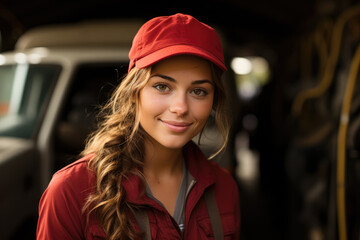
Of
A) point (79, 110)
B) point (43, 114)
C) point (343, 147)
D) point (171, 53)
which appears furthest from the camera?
point (79, 110)

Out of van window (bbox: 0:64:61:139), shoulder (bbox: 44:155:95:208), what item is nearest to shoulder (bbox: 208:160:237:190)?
shoulder (bbox: 44:155:95:208)

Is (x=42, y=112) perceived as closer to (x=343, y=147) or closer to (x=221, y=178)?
(x=221, y=178)

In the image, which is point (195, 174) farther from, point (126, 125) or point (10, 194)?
point (10, 194)

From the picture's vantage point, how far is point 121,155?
4.48 feet

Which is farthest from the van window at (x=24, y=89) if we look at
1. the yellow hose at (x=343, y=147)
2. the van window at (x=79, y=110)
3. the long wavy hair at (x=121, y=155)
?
the yellow hose at (x=343, y=147)

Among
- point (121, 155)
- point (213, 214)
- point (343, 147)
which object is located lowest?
point (213, 214)

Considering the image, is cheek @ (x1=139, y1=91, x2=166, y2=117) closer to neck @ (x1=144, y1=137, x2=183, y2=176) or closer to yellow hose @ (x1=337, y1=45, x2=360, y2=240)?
neck @ (x1=144, y1=137, x2=183, y2=176)

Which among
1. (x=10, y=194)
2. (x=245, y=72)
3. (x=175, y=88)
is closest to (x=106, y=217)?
(x=175, y=88)

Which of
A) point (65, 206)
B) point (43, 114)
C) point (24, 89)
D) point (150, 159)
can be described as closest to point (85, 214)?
point (65, 206)

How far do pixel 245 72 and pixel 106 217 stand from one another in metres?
18.6

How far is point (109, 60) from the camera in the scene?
9.73ft

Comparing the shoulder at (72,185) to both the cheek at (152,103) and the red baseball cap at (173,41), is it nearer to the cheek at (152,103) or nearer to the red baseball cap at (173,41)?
the cheek at (152,103)

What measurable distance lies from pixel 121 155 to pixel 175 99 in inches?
11.3

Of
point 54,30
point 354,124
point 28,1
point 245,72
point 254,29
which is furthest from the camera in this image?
point 245,72
